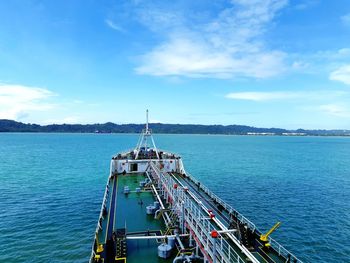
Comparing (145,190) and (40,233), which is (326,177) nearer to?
(145,190)

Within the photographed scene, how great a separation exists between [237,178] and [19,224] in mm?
46091

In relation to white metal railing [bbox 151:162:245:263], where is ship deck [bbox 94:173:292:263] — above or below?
below

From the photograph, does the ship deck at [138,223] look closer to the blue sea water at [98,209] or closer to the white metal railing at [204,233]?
the white metal railing at [204,233]

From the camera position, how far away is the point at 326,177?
67.8 m

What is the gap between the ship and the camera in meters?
16.4

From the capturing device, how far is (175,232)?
19.3 m

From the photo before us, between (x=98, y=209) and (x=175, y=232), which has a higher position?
(x=175, y=232)

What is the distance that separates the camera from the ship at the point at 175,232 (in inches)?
647

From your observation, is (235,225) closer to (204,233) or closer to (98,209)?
(204,233)

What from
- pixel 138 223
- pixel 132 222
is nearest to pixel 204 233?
pixel 138 223

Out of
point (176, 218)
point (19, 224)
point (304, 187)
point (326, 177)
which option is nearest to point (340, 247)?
point (176, 218)

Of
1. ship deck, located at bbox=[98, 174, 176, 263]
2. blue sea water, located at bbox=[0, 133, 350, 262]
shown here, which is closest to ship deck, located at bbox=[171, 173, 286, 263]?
ship deck, located at bbox=[98, 174, 176, 263]

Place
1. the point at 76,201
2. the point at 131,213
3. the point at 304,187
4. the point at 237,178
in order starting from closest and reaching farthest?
1. the point at 131,213
2. the point at 76,201
3. the point at 304,187
4. the point at 237,178

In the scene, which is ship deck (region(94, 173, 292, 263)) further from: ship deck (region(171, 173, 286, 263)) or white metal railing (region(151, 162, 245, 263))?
white metal railing (region(151, 162, 245, 263))
